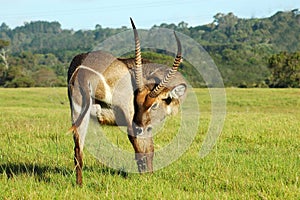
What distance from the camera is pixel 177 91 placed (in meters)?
6.66

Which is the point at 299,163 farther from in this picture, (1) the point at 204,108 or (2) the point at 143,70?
(1) the point at 204,108

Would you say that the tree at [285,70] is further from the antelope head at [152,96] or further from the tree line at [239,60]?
the antelope head at [152,96]

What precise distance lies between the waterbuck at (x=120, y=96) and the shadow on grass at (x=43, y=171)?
25.6 inches

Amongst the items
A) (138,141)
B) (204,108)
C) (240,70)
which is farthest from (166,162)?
(240,70)

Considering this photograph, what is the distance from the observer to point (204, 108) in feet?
121

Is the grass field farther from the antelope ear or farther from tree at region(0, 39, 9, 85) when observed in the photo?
tree at region(0, 39, 9, 85)

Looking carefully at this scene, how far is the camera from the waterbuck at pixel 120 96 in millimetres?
6338

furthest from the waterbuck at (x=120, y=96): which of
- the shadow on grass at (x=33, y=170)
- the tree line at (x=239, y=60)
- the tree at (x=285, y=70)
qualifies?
the tree at (x=285, y=70)

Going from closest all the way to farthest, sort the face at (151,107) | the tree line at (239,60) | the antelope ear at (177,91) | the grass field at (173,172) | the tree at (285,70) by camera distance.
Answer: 1. the grass field at (173,172)
2. the face at (151,107)
3. the antelope ear at (177,91)
4. the tree at (285,70)
5. the tree line at (239,60)

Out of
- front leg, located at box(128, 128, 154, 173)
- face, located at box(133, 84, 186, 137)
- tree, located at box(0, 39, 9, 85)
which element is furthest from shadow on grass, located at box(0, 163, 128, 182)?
tree, located at box(0, 39, 9, 85)

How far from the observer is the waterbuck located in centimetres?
634

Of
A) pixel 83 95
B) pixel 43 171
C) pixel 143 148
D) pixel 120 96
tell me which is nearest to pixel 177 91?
pixel 120 96

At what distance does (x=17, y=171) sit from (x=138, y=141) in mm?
2002

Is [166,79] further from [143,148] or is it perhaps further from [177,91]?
[143,148]
